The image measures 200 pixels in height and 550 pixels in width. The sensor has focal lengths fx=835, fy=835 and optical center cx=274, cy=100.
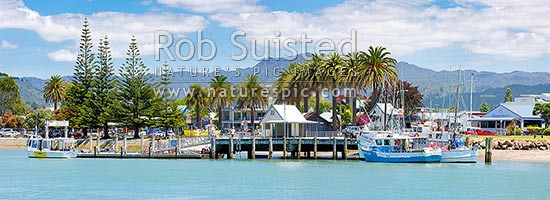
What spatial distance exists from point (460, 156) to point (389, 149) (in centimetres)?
524

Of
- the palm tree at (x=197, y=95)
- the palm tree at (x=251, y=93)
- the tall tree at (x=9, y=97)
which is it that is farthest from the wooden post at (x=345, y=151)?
the tall tree at (x=9, y=97)

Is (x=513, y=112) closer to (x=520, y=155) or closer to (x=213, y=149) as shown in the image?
(x=520, y=155)

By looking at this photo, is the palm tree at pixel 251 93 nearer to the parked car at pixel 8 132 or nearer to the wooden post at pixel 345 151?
the parked car at pixel 8 132

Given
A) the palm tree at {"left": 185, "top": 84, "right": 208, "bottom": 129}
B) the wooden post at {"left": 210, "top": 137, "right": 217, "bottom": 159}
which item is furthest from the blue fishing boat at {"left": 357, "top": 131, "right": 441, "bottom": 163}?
the palm tree at {"left": 185, "top": 84, "right": 208, "bottom": 129}

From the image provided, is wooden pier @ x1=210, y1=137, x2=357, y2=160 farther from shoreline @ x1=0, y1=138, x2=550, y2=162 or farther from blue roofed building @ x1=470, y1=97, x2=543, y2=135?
blue roofed building @ x1=470, y1=97, x2=543, y2=135

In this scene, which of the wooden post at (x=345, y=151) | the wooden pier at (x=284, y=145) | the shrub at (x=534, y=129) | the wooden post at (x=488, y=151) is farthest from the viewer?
the shrub at (x=534, y=129)

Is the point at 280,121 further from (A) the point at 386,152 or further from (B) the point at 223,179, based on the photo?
(B) the point at 223,179

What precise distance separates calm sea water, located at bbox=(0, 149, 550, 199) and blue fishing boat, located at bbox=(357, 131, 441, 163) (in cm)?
137

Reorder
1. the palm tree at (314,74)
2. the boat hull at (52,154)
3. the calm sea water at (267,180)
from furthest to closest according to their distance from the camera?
the palm tree at (314,74)
the boat hull at (52,154)
the calm sea water at (267,180)

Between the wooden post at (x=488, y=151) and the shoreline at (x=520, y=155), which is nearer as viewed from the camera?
the wooden post at (x=488, y=151)

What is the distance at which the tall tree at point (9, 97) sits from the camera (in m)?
138

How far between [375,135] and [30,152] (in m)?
29.9

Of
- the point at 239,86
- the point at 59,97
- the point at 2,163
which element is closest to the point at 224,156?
the point at 2,163

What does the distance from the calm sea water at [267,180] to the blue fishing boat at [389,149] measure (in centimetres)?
137
